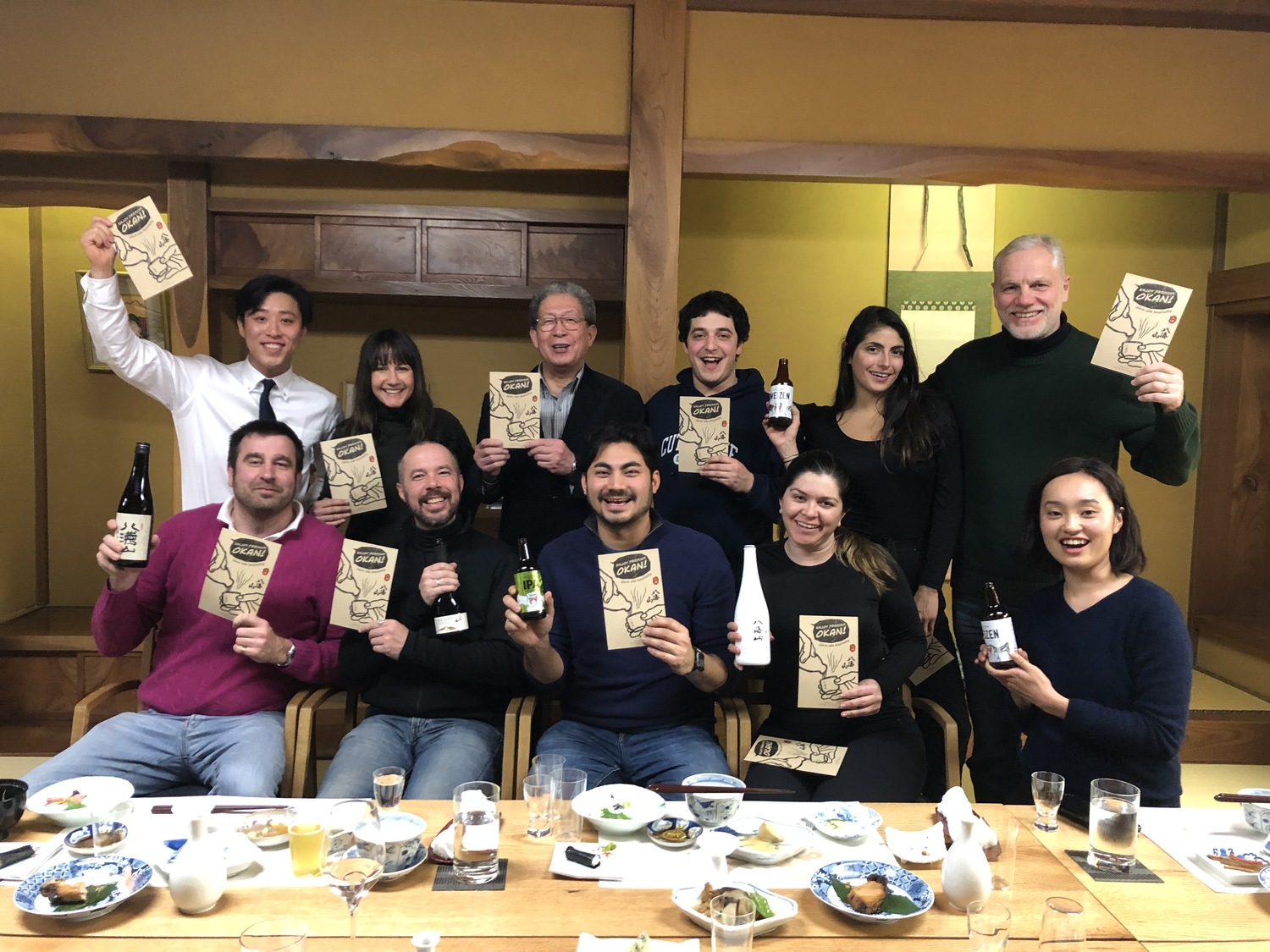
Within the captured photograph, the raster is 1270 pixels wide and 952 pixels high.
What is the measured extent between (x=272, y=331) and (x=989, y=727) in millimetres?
2608

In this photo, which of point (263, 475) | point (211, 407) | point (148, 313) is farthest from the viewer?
point (148, 313)

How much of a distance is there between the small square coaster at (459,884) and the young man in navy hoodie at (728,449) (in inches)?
64.9

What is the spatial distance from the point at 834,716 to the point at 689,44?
2.54 metres

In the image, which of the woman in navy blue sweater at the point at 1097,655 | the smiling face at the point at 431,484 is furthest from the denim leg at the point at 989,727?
the smiling face at the point at 431,484

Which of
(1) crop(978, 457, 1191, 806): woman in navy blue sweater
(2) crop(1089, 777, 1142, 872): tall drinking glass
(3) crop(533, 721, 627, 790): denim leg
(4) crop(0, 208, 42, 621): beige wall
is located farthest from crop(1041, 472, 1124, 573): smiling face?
(4) crop(0, 208, 42, 621): beige wall

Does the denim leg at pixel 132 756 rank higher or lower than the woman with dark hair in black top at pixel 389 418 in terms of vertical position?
lower

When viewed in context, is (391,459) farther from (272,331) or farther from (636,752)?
(636,752)

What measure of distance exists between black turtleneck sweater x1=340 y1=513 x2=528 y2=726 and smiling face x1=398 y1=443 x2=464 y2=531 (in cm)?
5

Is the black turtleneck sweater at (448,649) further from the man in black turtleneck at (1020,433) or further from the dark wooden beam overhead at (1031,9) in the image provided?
the dark wooden beam overhead at (1031,9)

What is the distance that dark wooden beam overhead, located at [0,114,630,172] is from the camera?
11.8 ft

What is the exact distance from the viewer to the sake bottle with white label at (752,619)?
2.46 m

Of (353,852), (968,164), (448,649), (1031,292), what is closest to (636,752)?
(448,649)

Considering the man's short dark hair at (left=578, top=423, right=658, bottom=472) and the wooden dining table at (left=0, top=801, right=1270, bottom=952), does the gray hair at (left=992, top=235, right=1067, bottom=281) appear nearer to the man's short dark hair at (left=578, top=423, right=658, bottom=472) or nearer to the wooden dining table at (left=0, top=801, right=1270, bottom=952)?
the man's short dark hair at (left=578, top=423, right=658, bottom=472)

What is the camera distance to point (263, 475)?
108 inches
